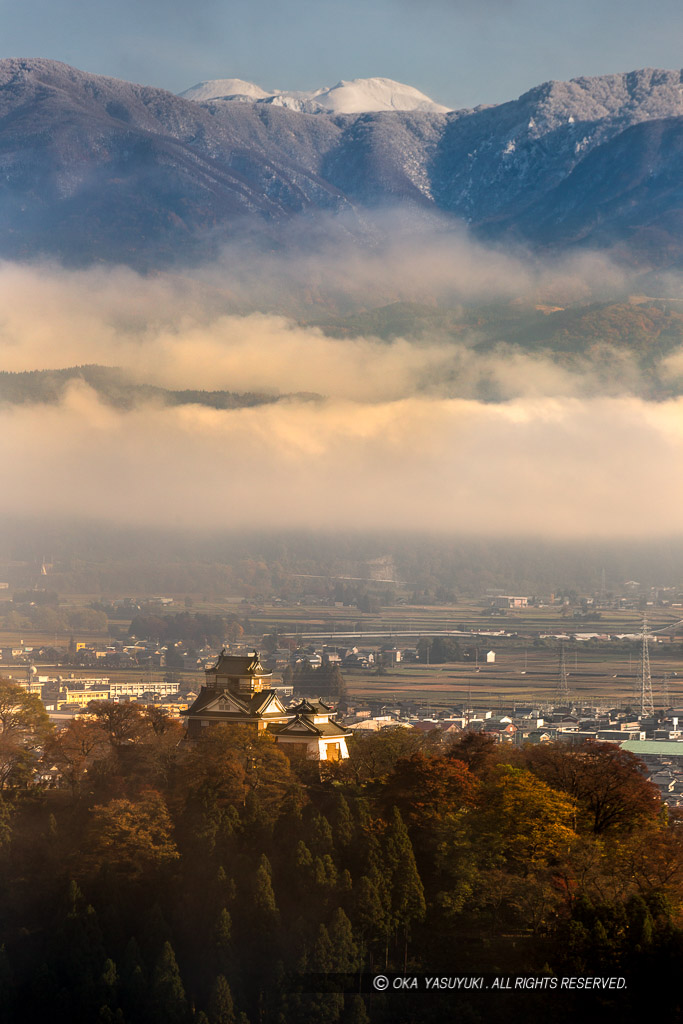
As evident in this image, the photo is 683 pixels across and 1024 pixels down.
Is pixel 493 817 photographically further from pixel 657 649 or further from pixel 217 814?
pixel 657 649

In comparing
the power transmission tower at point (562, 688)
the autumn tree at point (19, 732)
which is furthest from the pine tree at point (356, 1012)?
the power transmission tower at point (562, 688)

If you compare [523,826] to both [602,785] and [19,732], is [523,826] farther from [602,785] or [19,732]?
[19,732]

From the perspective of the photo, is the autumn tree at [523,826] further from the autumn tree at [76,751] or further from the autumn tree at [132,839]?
the autumn tree at [76,751]

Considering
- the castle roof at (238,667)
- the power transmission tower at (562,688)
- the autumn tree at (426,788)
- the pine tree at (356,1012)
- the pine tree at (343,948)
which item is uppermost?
the castle roof at (238,667)

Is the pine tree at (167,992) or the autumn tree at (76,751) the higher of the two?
the autumn tree at (76,751)

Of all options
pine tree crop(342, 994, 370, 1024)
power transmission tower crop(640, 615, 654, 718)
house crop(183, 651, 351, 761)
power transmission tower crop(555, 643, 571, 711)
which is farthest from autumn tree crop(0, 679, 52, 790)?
power transmission tower crop(640, 615, 654, 718)
